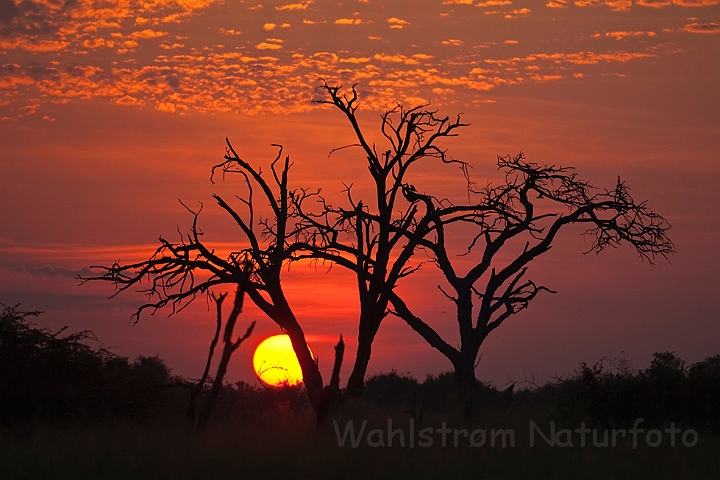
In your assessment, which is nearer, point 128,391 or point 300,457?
point 300,457

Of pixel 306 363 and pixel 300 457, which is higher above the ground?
pixel 306 363

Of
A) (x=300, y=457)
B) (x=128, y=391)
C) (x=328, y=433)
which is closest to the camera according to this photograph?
(x=300, y=457)

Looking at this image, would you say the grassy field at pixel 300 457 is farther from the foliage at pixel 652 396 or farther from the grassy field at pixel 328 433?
the foliage at pixel 652 396

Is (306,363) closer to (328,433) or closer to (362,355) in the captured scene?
(362,355)

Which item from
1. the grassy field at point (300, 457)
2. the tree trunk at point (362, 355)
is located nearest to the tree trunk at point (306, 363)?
the tree trunk at point (362, 355)

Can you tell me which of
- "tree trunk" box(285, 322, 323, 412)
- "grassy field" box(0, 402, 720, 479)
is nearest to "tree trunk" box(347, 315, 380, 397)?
"tree trunk" box(285, 322, 323, 412)

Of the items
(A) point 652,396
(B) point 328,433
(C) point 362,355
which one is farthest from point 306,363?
(A) point 652,396

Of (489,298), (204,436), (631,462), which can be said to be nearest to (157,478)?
(204,436)

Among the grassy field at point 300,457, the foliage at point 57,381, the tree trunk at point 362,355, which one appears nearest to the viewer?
the grassy field at point 300,457

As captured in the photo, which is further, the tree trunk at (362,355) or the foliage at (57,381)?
the tree trunk at (362,355)

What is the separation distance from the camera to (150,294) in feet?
73.3

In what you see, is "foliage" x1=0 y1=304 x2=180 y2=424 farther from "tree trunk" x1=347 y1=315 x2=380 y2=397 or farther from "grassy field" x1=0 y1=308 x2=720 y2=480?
"tree trunk" x1=347 y1=315 x2=380 y2=397

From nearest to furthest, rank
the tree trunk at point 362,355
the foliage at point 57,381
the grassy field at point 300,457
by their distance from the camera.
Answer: the grassy field at point 300,457 < the foliage at point 57,381 < the tree trunk at point 362,355

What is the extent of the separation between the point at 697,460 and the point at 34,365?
1329 centimetres
